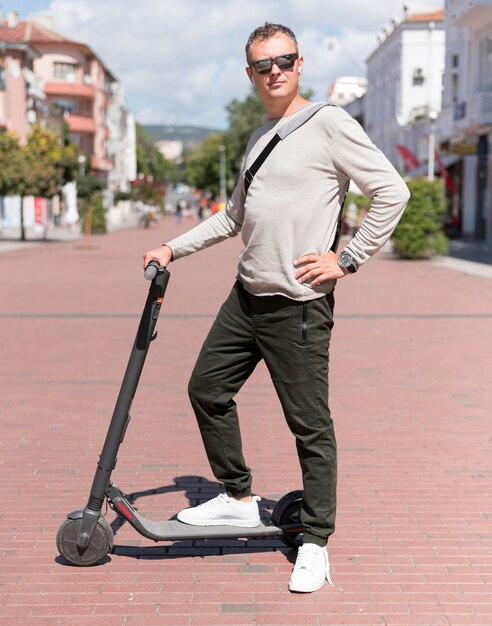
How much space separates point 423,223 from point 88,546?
21433mm

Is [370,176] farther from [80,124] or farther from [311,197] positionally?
[80,124]

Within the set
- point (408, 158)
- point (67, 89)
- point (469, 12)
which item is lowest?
point (408, 158)

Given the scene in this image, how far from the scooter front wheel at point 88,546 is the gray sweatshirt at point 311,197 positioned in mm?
1068

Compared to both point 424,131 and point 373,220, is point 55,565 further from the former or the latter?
point 424,131

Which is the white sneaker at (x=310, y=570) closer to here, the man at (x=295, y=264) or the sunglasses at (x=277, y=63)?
the man at (x=295, y=264)

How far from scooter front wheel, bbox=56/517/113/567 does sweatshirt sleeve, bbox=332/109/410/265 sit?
1.40 metres

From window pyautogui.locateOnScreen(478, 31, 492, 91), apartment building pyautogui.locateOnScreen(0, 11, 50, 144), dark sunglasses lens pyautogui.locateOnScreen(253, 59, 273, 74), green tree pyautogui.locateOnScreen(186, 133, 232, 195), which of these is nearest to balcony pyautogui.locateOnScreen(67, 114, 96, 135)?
apartment building pyautogui.locateOnScreen(0, 11, 50, 144)

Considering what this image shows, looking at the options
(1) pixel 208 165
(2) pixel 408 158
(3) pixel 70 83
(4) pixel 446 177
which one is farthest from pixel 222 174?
(4) pixel 446 177

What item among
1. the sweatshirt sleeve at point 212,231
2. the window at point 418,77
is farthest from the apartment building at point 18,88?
the sweatshirt sleeve at point 212,231

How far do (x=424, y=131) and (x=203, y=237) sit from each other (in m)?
44.3

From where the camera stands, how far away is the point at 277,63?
11.3 feet

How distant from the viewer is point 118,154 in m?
104

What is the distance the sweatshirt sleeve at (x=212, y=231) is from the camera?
3807 millimetres

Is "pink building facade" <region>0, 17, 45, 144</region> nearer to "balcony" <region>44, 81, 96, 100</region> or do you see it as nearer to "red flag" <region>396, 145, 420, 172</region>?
"balcony" <region>44, 81, 96, 100</region>
